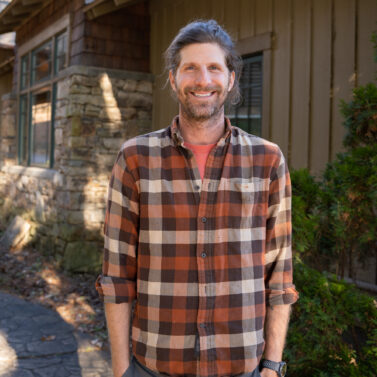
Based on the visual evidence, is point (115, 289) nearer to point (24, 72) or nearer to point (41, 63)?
point (41, 63)

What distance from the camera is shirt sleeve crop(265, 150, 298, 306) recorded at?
186 centimetres

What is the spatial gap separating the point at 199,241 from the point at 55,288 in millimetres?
5503

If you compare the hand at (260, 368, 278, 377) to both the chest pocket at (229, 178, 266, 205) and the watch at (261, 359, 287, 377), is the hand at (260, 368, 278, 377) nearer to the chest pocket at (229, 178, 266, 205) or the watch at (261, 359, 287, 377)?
the watch at (261, 359, 287, 377)

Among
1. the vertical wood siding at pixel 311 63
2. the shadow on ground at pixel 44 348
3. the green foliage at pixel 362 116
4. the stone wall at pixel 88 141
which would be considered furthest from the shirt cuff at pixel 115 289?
the stone wall at pixel 88 141

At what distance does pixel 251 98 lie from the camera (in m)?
5.77

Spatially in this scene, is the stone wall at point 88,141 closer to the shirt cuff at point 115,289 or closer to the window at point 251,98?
the window at point 251,98

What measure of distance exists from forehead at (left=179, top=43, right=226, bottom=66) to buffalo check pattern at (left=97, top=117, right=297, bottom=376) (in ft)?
0.89

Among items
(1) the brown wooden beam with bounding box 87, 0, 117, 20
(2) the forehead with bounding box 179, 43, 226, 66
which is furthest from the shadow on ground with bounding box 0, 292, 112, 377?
(1) the brown wooden beam with bounding box 87, 0, 117, 20

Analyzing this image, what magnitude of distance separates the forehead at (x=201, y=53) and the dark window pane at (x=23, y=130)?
8749 millimetres

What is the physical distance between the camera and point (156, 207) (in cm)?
175

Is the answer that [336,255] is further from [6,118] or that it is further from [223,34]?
[6,118]

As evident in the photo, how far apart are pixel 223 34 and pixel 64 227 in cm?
615

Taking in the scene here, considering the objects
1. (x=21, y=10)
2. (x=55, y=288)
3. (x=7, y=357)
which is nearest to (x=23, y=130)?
(x=21, y=10)

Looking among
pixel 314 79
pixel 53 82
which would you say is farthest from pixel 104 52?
pixel 314 79
